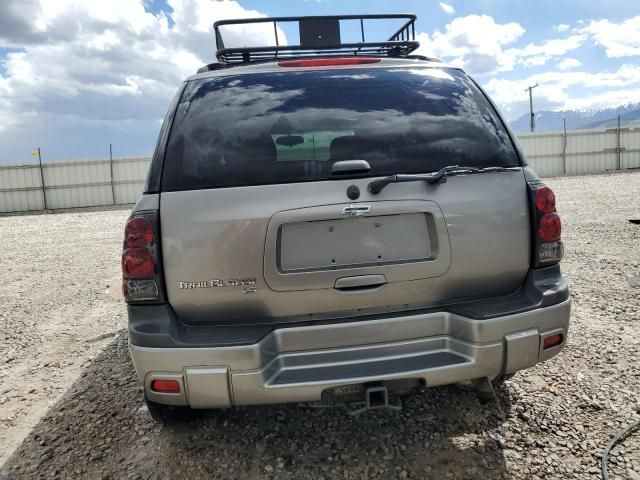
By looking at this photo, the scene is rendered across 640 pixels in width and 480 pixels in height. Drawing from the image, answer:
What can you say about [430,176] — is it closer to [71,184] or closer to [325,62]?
[325,62]

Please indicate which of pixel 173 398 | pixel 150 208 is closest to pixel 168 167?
pixel 150 208

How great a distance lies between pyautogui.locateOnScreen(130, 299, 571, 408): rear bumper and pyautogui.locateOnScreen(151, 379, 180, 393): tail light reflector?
0.02 meters

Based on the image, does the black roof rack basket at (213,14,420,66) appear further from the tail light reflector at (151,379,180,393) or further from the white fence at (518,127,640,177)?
the white fence at (518,127,640,177)

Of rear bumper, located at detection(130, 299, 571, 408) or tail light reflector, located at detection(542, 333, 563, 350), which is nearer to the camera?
rear bumper, located at detection(130, 299, 571, 408)

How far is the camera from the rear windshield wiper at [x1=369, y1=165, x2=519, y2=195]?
200 cm

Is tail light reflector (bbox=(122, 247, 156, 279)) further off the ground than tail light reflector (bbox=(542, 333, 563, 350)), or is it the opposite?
tail light reflector (bbox=(122, 247, 156, 279))

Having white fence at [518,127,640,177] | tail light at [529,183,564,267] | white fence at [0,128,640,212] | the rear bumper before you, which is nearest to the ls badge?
the rear bumper

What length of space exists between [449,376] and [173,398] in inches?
45.7

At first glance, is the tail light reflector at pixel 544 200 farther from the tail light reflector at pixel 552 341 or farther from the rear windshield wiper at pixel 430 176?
the tail light reflector at pixel 552 341

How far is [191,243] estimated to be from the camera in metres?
1.95

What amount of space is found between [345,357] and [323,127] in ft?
3.37

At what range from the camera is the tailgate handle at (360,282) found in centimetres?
200

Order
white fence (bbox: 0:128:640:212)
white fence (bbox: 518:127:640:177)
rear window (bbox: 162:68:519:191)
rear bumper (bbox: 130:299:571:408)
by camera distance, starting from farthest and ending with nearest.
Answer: white fence (bbox: 518:127:640:177)
white fence (bbox: 0:128:640:212)
rear window (bbox: 162:68:519:191)
rear bumper (bbox: 130:299:571:408)

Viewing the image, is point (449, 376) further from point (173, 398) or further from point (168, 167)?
point (168, 167)
